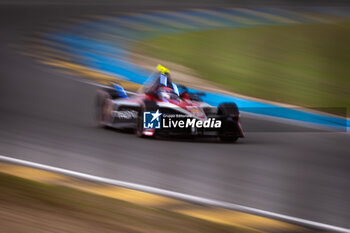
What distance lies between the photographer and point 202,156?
5777 millimetres

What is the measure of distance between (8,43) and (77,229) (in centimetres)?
1003

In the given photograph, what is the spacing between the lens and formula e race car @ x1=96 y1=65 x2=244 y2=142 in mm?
6289

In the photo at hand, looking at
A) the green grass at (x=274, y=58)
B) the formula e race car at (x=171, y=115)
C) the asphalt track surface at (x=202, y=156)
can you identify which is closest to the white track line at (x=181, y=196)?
the asphalt track surface at (x=202, y=156)

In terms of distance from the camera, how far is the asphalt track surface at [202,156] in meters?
4.63

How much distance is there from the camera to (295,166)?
554 centimetres

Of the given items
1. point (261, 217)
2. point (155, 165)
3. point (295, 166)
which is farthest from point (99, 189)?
point (295, 166)

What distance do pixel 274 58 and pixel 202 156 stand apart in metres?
6.68

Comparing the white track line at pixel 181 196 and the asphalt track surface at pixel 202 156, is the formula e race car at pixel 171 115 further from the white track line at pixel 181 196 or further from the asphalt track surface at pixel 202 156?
the white track line at pixel 181 196

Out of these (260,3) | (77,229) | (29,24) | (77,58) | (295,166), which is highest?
(260,3)

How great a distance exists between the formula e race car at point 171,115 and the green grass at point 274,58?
Answer: 291 centimetres

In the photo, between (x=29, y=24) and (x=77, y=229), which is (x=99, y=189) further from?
(x=29, y=24)

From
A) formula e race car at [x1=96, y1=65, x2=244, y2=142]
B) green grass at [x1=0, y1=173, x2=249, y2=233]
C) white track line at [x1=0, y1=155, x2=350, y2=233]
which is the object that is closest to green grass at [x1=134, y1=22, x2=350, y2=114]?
formula e race car at [x1=96, y1=65, x2=244, y2=142]

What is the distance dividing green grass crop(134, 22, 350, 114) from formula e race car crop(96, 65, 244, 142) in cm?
291

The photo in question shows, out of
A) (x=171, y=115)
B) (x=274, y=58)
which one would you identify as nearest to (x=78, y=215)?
(x=171, y=115)
